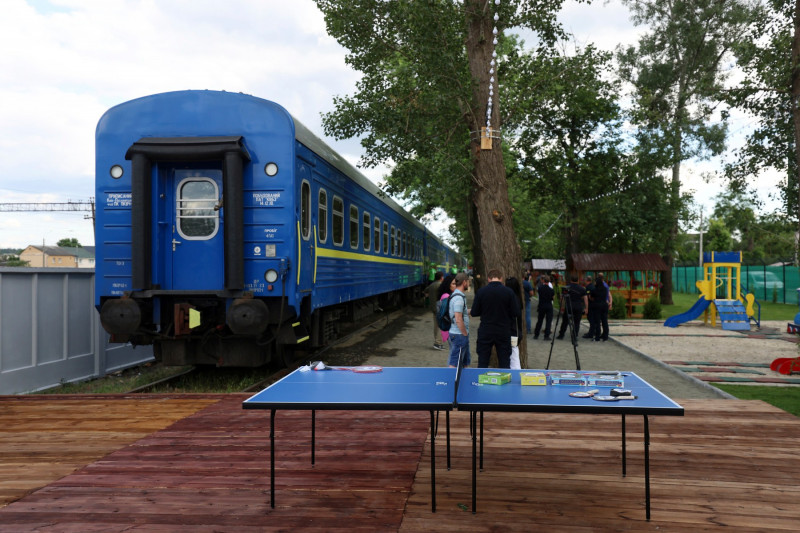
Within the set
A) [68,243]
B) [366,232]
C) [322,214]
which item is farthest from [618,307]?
[68,243]

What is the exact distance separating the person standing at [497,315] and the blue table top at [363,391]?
107 inches

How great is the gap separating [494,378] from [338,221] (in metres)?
6.78

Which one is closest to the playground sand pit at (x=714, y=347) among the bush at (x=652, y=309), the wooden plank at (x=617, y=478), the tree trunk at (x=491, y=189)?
the bush at (x=652, y=309)

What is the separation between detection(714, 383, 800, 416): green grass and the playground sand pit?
423 mm

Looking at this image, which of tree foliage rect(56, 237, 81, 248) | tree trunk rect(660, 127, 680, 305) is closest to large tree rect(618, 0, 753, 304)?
tree trunk rect(660, 127, 680, 305)

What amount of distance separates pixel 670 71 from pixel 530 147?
8.66 metres

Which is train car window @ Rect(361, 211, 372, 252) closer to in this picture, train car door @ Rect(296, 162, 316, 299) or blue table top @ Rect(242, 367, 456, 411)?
train car door @ Rect(296, 162, 316, 299)

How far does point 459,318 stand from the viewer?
7414 mm

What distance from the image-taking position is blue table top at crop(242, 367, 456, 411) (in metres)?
3.58

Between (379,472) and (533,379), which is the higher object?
(533,379)

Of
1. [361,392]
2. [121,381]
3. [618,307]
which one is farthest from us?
[618,307]

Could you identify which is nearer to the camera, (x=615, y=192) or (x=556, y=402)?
(x=556, y=402)

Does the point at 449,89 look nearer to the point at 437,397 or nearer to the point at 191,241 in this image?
the point at 191,241

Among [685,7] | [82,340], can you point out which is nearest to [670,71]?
[685,7]
